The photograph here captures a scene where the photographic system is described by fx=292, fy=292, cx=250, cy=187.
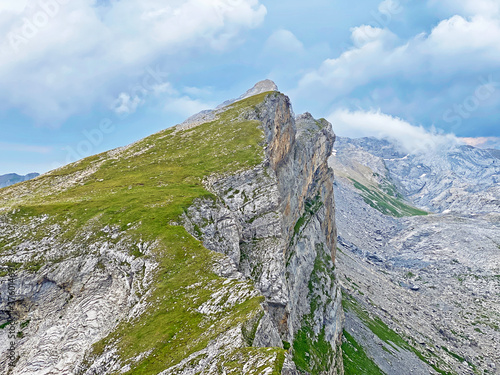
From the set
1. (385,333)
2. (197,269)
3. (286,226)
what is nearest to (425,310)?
(385,333)

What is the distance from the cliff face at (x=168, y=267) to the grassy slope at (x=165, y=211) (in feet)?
0.52

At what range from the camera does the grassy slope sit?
76.7 ft

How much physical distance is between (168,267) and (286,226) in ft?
125

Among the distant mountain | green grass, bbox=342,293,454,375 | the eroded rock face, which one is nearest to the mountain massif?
the eroded rock face

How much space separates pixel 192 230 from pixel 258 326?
20220 mm

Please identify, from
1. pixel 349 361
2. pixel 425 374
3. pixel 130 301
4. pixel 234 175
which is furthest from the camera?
pixel 425 374

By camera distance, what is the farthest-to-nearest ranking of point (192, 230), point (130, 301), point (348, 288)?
point (348, 288), point (192, 230), point (130, 301)

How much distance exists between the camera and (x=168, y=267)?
102 ft

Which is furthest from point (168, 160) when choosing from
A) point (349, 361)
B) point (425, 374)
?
point (425, 374)

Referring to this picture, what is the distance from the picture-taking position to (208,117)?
97562 millimetres

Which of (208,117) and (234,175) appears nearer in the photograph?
(234,175)

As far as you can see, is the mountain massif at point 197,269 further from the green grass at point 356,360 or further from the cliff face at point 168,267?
the green grass at point 356,360

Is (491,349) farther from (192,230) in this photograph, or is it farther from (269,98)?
(192,230)

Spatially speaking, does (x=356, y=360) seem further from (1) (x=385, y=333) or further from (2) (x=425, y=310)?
(2) (x=425, y=310)
